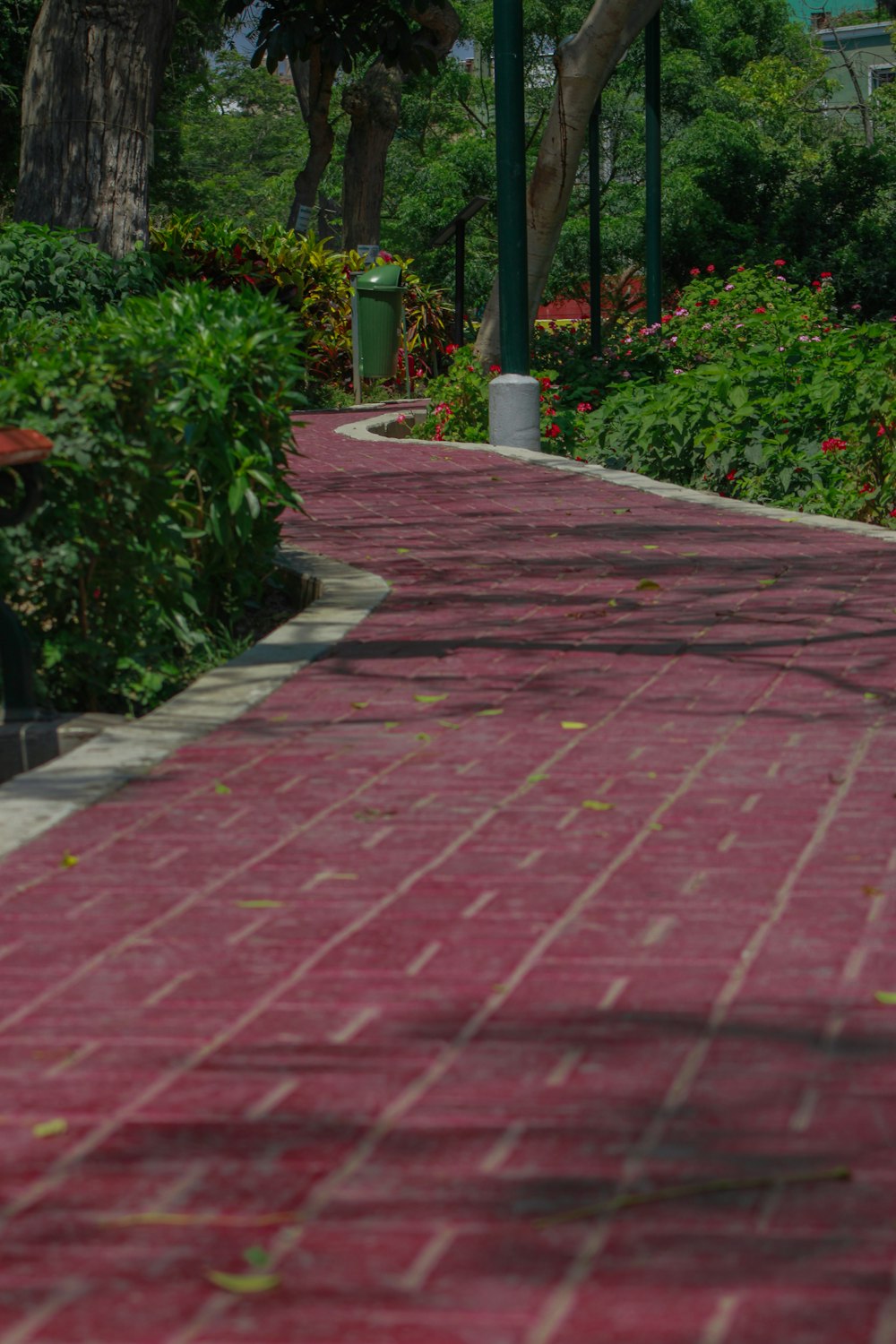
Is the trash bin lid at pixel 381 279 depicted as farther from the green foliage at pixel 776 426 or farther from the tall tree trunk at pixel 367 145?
the tall tree trunk at pixel 367 145

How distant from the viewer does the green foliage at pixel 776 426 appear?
1079 centimetres

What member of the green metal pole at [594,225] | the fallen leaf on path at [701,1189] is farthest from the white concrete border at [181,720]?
the green metal pole at [594,225]

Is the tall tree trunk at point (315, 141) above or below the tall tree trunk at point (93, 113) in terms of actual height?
above

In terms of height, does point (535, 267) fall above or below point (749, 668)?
above

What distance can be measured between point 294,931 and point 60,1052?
732mm

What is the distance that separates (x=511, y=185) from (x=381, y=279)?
270 inches

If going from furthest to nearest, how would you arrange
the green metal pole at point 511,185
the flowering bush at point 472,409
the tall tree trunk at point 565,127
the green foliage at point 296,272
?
the green foliage at point 296,272 → the tall tree trunk at point 565,127 → the flowering bush at point 472,409 → the green metal pole at point 511,185

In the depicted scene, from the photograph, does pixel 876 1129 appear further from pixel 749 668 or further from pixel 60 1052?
pixel 749 668

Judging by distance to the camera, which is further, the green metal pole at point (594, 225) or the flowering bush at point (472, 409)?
the green metal pole at point (594, 225)

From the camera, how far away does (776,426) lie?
11.8 meters

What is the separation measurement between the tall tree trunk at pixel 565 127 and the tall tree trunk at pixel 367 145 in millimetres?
12865

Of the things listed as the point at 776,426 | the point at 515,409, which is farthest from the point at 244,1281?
the point at 515,409

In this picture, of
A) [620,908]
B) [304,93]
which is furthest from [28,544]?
[304,93]

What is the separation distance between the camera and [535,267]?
60.0 feet
